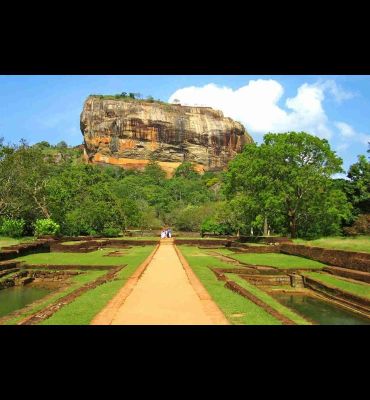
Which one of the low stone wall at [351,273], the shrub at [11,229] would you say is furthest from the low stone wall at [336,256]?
the shrub at [11,229]

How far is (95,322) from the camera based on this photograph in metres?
6.09

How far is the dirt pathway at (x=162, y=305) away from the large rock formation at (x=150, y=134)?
92131 millimetres

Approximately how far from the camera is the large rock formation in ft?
332

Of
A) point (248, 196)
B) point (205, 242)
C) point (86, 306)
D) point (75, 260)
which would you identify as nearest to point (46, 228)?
point (205, 242)

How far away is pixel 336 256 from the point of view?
14.9m

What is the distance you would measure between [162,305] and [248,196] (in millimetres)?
21384

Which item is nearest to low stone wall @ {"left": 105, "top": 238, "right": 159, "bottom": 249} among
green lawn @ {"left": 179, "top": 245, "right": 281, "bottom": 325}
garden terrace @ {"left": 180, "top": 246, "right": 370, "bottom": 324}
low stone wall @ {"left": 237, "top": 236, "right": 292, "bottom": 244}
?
low stone wall @ {"left": 237, "top": 236, "right": 292, "bottom": 244}

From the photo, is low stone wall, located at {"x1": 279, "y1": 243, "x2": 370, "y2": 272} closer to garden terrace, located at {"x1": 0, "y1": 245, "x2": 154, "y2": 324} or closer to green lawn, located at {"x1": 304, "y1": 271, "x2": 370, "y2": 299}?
green lawn, located at {"x1": 304, "y1": 271, "x2": 370, "y2": 299}

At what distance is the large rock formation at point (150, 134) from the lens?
101 m

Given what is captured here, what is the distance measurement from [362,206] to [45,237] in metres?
21.1

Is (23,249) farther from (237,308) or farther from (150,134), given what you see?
(150,134)
